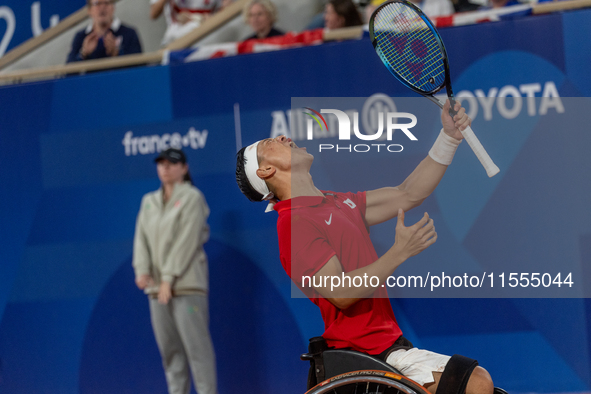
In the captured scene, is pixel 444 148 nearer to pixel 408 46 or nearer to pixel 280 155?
pixel 408 46

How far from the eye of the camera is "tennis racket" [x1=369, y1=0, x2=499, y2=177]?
245 centimetres

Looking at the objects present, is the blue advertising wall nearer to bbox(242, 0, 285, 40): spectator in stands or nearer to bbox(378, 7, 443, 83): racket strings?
bbox(242, 0, 285, 40): spectator in stands

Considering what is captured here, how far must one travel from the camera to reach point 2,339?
190 inches

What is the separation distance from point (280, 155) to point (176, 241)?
2.28 meters

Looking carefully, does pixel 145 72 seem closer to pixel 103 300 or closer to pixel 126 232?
pixel 126 232

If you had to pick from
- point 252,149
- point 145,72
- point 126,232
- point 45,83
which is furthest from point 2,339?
point 252,149

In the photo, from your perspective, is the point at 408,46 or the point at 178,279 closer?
the point at 408,46

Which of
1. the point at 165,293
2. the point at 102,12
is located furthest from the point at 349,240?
the point at 102,12

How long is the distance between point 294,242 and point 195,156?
2567 mm

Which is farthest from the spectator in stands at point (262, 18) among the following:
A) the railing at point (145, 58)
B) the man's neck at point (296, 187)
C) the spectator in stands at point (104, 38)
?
Answer: the man's neck at point (296, 187)

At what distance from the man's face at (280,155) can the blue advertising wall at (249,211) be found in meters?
1.48

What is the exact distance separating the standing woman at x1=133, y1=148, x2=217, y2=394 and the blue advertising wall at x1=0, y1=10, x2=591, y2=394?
0.51 feet

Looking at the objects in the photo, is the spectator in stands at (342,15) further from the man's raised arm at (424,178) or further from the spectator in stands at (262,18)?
the man's raised arm at (424,178)

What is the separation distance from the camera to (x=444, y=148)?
7.59 feet
